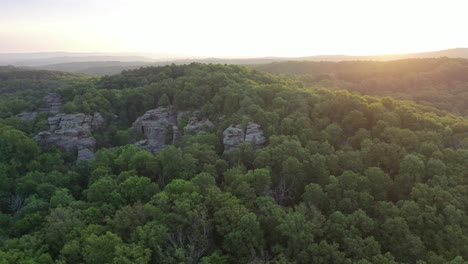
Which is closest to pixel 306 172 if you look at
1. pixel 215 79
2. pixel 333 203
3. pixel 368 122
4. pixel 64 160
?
pixel 333 203

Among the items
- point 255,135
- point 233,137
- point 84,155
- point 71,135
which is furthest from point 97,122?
point 255,135

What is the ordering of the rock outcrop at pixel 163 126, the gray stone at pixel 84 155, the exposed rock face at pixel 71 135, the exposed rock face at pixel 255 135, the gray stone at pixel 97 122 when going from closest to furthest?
the exposed rock face at pixel 255 135
the gray stone at pixel 84 155
the rock outcrop at pixel 163 126
the exposed rock face at pixel 71 135
the gray stone at pixel 97 122

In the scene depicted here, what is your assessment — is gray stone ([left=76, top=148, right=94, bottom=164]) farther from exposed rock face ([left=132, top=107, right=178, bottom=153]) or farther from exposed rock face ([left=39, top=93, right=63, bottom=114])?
exposed rock face ([left=39, top=93, right=63, bottom=114])

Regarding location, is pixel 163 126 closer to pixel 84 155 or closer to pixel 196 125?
pixel 196 125

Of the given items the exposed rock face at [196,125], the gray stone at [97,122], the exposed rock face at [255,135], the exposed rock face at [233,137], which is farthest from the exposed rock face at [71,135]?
the exposed rock face at [255,135]

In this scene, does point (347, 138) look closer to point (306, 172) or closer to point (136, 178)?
point (306, 172)

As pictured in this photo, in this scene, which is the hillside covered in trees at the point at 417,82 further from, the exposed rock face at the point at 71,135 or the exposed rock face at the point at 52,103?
the exposed rock face at the point at 52,103
